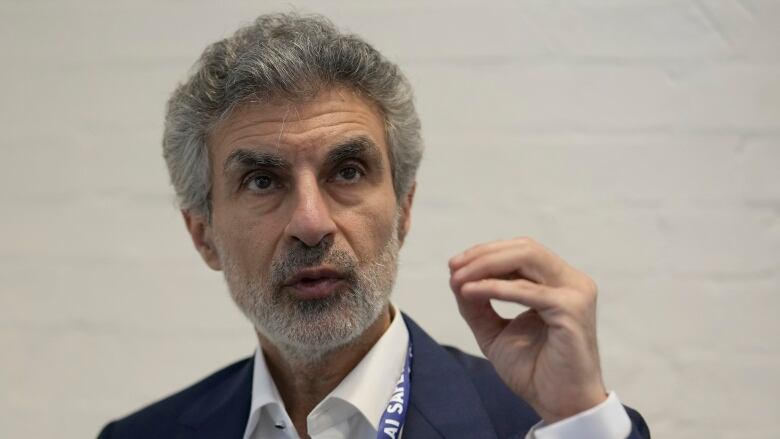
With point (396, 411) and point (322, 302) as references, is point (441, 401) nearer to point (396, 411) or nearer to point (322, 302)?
point (396, 411)

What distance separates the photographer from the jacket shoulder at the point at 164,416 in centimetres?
162

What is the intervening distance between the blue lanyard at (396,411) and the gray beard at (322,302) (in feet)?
0.37

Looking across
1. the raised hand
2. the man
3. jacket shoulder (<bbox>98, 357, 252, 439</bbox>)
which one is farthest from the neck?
the raised hand

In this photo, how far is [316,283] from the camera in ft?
4.53

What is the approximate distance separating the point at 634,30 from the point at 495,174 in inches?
16.0

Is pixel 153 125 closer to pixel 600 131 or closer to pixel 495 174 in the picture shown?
pixel 495 174

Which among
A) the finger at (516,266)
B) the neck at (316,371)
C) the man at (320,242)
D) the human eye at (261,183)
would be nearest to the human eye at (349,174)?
the man at (320,242)

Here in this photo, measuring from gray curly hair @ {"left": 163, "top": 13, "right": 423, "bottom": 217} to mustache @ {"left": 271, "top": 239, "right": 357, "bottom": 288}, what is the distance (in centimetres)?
Answer: 21

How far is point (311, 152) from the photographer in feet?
4.60

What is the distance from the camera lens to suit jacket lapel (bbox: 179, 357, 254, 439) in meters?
1.55

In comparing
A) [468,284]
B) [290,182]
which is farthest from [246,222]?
[468,284]

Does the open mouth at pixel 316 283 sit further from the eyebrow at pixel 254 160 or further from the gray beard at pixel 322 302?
the eyebrow at pixel 254 160

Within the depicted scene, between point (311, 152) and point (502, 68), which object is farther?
point (502, 68)

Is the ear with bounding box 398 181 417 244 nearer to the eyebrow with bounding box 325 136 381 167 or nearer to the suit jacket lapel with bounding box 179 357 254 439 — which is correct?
the eyebrow with bounding box 325 136 381 167
